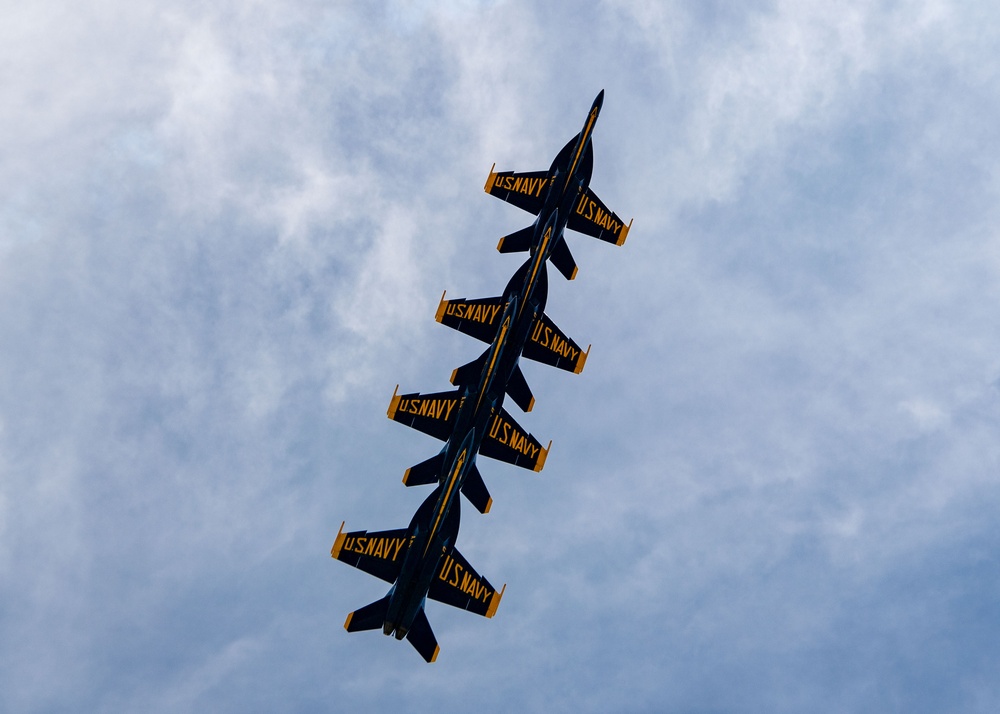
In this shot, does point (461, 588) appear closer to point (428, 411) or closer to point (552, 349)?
point (428, 411)

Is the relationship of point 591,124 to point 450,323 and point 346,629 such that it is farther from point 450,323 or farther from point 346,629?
point 346,629

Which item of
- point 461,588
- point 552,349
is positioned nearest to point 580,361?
point 552,349

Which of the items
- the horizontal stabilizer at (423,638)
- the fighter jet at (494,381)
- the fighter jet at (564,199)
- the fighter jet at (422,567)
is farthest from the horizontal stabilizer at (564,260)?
the horizontal stabilizer at (423,638)

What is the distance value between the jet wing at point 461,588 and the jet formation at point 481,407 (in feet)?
0.24

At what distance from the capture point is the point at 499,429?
248ft

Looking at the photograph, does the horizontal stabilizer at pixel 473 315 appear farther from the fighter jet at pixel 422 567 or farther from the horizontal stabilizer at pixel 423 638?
the horizontal stabilizer at pixel 423 638

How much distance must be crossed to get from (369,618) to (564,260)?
32.5m

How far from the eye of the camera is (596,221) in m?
80.5

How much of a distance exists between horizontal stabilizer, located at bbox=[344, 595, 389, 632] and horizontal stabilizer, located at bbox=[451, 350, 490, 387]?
1699 centimetres

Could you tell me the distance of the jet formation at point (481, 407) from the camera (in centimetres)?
6956

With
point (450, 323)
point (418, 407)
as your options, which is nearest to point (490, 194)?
point (450, 323)

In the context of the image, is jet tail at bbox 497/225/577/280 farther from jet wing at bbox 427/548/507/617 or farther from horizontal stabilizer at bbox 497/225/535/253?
jet wing at bbox 427/548/507/617

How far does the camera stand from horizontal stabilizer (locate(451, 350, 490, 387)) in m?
74.5

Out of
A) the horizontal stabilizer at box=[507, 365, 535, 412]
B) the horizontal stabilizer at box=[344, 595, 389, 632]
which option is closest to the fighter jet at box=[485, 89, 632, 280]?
the horizontal stabilizer at box=[507, 365, 535, 412]
